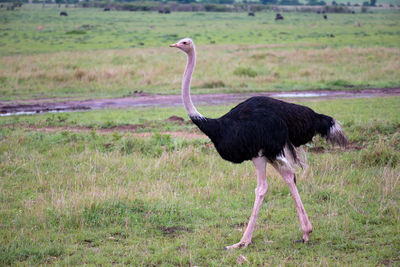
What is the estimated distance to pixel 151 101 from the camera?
16.0 meters

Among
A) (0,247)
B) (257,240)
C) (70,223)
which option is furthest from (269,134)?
(0,247)

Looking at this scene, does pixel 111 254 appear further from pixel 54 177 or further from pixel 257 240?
pixel 54 177

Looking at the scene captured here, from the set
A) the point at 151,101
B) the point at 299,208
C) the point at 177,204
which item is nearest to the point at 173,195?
the point at 177,204

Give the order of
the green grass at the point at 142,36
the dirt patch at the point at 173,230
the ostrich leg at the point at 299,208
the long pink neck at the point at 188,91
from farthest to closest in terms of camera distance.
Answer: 1. the green grass at the point at 142,36
2. the dirt patch at the point at 173,230
3. the long pink neck at the point at 188,91
4. the ostrich leg at the point at 299,208

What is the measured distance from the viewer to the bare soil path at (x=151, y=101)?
14.9 metres

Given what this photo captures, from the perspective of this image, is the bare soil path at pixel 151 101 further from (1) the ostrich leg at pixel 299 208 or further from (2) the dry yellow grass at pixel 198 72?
(1) the ostrich leg at pixel 299 208

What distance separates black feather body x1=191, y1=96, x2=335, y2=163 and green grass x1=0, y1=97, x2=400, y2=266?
3.22 feet

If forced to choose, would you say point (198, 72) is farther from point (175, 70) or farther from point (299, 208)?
point (299, 208)

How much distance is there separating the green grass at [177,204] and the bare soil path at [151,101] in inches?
220

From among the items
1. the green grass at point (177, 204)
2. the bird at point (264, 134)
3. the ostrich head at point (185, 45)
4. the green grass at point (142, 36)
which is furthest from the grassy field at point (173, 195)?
the green grass at point (142, 36)

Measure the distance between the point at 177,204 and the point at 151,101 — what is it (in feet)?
33.0

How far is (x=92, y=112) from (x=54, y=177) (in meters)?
6.99

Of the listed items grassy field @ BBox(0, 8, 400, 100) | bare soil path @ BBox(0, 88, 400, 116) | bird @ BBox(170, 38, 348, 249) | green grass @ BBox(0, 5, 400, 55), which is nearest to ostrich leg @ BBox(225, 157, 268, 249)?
bird @ BBox(170, 38, 348, 249)

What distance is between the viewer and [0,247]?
4.98 m
